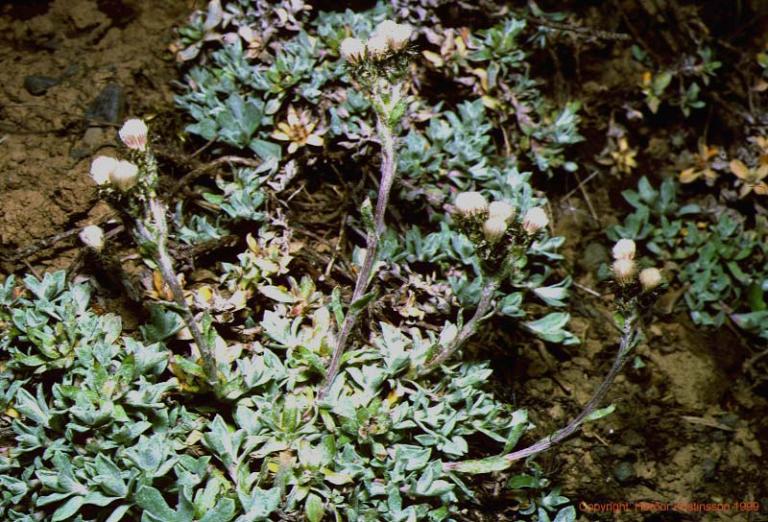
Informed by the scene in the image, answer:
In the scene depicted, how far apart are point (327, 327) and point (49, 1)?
86.8 inches

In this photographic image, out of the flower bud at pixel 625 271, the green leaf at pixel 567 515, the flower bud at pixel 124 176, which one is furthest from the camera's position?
the green leaf at pixel 567 515

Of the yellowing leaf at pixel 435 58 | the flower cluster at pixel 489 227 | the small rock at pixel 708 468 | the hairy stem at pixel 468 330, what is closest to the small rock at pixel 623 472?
the small rock at pixel 708 468

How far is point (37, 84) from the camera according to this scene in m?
3.20

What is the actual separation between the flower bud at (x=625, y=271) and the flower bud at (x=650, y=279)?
34 mm

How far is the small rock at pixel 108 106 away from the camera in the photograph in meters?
3.14

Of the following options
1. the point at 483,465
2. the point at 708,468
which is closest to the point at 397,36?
the point at 483,465

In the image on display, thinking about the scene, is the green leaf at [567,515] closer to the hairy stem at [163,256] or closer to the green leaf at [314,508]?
the green leaf at [314,508]

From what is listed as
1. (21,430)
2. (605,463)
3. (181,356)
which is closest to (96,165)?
(181,356)

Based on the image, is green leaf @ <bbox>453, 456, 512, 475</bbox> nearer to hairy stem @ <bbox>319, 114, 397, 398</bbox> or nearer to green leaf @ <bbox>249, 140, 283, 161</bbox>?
hairy stem @ <bbox>319, 114, 397, 398</bbox>

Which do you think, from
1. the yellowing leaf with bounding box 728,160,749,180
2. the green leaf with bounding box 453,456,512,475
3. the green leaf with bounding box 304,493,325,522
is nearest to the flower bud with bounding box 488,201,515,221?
the green leaf with bounding box 453,456,512,475

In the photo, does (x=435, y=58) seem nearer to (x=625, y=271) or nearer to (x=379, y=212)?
(x=379, y=212)

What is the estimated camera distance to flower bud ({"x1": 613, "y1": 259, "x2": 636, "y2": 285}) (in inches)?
90.8

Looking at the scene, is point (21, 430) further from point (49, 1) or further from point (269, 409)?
point (49, 1)

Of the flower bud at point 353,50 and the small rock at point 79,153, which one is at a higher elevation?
the flower bud at point 353,50
